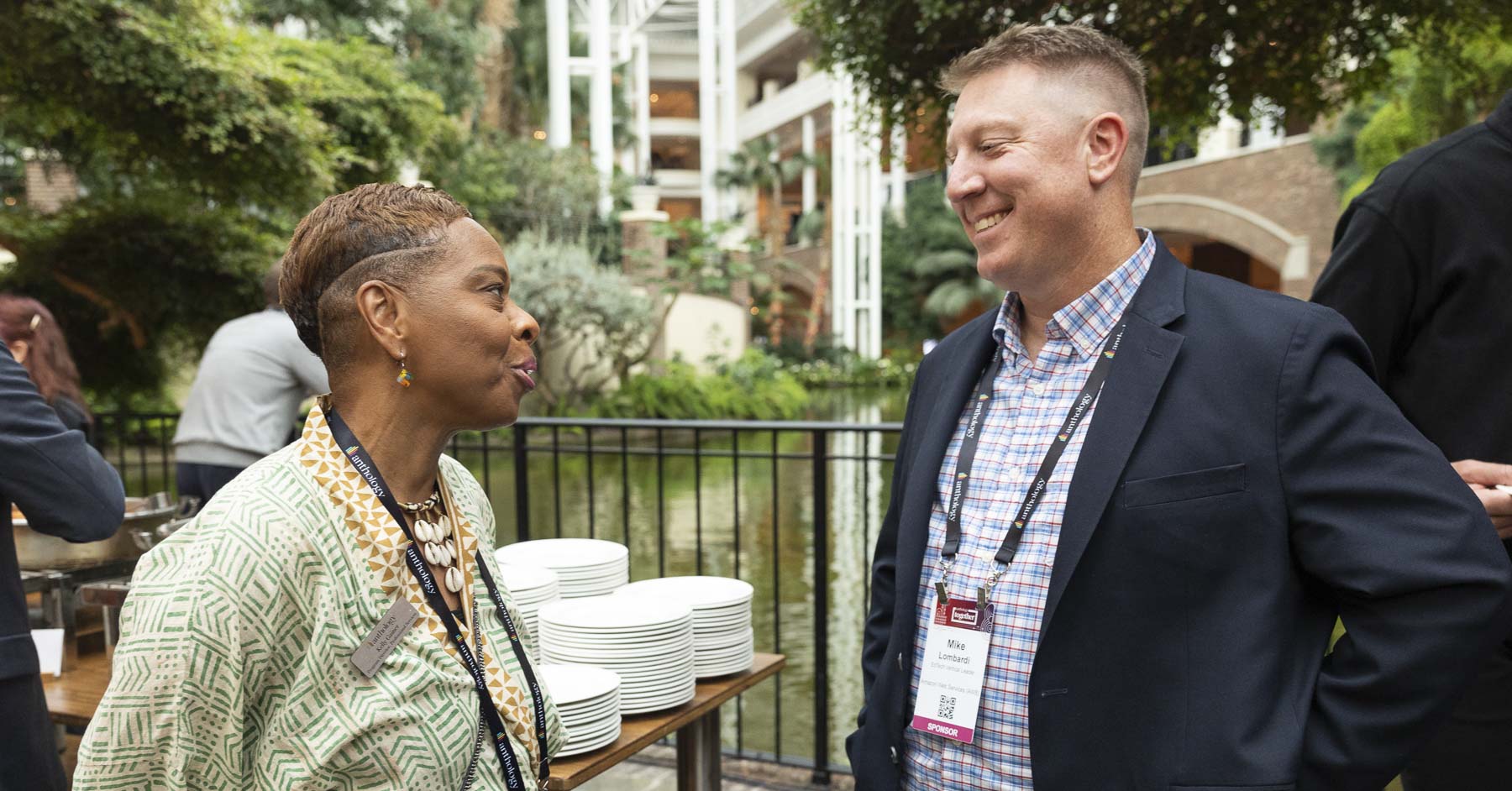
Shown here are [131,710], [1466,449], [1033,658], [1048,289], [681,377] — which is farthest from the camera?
[681,377]

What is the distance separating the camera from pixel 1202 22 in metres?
5.37

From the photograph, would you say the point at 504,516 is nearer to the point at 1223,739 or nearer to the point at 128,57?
the point at 128,57

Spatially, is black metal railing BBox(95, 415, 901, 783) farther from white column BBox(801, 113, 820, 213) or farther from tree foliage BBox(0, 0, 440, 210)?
white column BBox(801, 113, 820, 213)

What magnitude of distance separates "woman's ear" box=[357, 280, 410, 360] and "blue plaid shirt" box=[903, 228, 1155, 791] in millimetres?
901

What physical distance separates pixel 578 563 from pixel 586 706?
65 cm

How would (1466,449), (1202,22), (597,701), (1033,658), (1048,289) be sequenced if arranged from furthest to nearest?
(1202,22), (597,701), (1466,449), (1048,289), (1033,658)

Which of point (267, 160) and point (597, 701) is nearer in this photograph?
point (597, 701)

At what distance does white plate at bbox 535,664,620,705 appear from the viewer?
211 centimetres

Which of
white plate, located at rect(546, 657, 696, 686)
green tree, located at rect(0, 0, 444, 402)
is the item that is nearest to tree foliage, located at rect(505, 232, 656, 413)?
green tree, located at rect(0, 0, 444, 402)

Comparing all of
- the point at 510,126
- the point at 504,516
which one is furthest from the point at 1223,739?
the point at 510,126

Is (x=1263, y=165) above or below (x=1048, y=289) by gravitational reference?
above

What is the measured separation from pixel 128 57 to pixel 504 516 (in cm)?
582

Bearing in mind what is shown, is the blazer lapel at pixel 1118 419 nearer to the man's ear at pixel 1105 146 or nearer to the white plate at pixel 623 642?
the man's ear at pixel 1105 146

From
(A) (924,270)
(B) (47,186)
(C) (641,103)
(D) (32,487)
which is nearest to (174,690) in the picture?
(D) (32,487)
